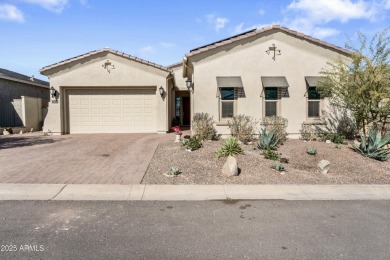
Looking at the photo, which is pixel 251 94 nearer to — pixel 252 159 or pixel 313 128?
pixel 313 128

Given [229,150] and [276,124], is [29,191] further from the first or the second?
[276,124]

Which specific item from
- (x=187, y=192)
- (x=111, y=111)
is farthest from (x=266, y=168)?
(x=111, y=111)

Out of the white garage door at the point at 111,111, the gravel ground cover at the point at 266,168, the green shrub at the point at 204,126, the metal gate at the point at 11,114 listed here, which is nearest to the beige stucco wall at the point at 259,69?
the green shrub at the point at 204,126

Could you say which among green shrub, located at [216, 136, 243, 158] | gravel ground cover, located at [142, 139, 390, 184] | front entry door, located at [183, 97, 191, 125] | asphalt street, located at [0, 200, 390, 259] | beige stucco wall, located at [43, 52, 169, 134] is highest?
beige stucco wall, located at [43, 52, 169, 134]

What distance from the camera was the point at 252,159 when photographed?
9.52 meters

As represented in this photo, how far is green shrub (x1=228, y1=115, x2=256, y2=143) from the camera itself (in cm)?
1311

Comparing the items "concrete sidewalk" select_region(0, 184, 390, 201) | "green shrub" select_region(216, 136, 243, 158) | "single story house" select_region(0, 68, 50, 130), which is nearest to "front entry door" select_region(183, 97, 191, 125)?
"single story house" select_region(0, 68, 50, 130)

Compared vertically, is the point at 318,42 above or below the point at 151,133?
above

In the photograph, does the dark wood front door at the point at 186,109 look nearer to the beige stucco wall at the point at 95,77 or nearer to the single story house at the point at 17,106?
the beige stucco wall at the point at 95,77

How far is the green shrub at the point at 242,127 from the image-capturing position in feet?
43.0

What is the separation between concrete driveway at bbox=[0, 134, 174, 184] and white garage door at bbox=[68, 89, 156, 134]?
333cm

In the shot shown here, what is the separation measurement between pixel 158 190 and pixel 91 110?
11720mm

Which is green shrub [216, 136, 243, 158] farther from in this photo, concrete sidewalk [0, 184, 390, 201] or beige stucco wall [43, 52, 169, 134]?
beige stucco wall [43, 52, 169, 134]

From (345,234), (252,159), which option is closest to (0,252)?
(345,234)
